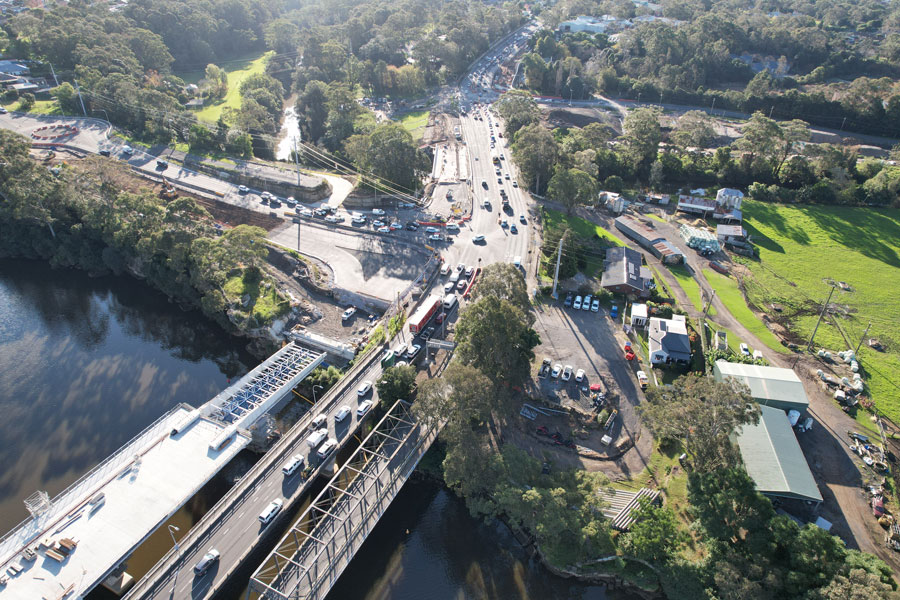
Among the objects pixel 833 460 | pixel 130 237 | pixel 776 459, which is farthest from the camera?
pixel 130 237

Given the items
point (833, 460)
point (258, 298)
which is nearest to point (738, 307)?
point (833, 460)

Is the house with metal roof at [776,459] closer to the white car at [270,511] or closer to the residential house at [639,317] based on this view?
the residential house at [639,317]

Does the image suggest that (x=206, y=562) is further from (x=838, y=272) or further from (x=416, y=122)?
(x=416, y=122)

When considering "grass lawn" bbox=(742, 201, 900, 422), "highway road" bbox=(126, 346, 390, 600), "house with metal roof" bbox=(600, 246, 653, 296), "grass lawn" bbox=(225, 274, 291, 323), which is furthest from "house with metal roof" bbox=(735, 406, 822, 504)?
"grass lawn" bbox=(225, 274, 291, 323)

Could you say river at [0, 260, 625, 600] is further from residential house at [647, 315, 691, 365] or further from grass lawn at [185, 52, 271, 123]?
grass lawn at [185, 52, 271, 123]

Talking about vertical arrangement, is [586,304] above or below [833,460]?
above

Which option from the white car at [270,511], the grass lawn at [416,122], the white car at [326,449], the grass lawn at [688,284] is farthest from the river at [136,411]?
the grass lawn at [416,122]
